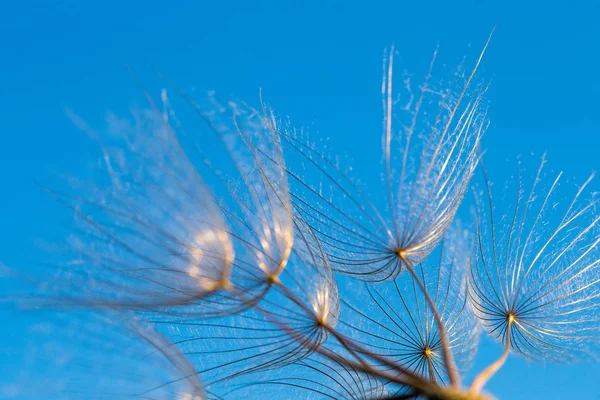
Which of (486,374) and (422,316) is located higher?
(422,316)

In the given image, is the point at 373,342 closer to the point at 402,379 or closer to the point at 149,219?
the point at 402,379

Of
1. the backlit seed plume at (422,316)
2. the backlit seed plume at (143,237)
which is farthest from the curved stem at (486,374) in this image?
the backlit seed plume at (143,237)

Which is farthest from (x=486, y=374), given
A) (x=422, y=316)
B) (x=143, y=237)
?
(x=143, y=237)

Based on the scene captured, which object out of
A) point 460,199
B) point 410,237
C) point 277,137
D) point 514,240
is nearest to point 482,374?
point 410,237

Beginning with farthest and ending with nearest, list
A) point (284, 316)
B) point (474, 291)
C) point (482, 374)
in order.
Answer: point (474, 291)
point (284, 316)
point (482, 374)

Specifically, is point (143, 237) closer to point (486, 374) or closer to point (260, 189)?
point (260, 189)

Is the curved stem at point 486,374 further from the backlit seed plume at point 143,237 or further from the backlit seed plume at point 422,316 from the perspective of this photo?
the backlit seed plume at point 143,237
